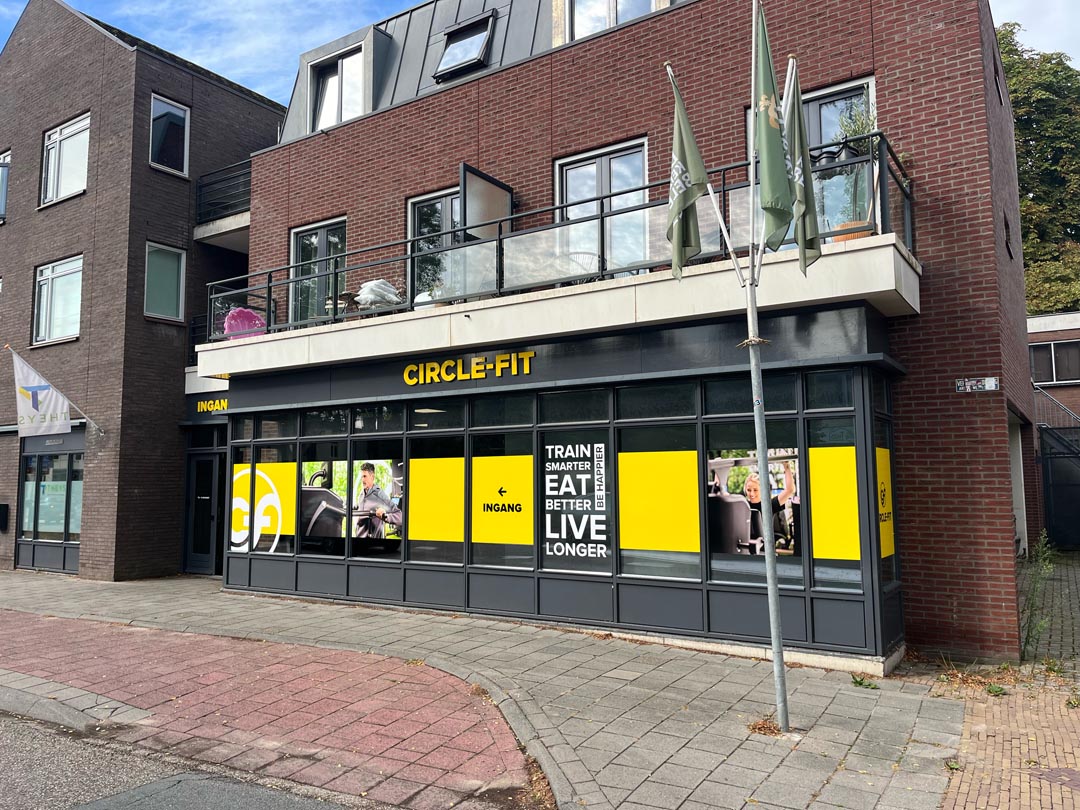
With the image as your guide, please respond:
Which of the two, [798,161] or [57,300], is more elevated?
[57,300]

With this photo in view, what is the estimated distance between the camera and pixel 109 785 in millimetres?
4875

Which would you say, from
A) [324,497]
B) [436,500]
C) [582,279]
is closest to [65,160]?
[324,497]

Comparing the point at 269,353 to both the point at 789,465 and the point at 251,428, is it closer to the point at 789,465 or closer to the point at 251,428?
the point at 251,428

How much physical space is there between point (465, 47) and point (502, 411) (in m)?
6.65

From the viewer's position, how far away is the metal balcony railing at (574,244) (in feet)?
26.2

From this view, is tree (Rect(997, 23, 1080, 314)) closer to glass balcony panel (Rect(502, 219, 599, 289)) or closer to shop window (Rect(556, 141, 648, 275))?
shop window (Rect(556, 141, 648, 275))

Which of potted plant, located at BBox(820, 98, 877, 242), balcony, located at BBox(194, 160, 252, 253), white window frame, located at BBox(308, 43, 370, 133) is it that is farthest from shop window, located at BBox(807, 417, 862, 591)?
balcony, located at BBox(194, 160, 252, 253)

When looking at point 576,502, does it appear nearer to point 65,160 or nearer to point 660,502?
point 660,502

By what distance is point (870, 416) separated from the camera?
24.6ft

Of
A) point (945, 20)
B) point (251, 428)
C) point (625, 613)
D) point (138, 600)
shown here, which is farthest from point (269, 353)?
point (945, 20)

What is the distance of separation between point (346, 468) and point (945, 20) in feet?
30.0

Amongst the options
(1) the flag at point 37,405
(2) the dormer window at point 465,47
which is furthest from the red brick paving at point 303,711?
(2) the dormer window at point 465,47

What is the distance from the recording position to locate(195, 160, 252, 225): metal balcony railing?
16281mm

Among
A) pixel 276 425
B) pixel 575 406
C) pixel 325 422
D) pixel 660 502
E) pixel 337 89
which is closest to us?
pixel 660 502
